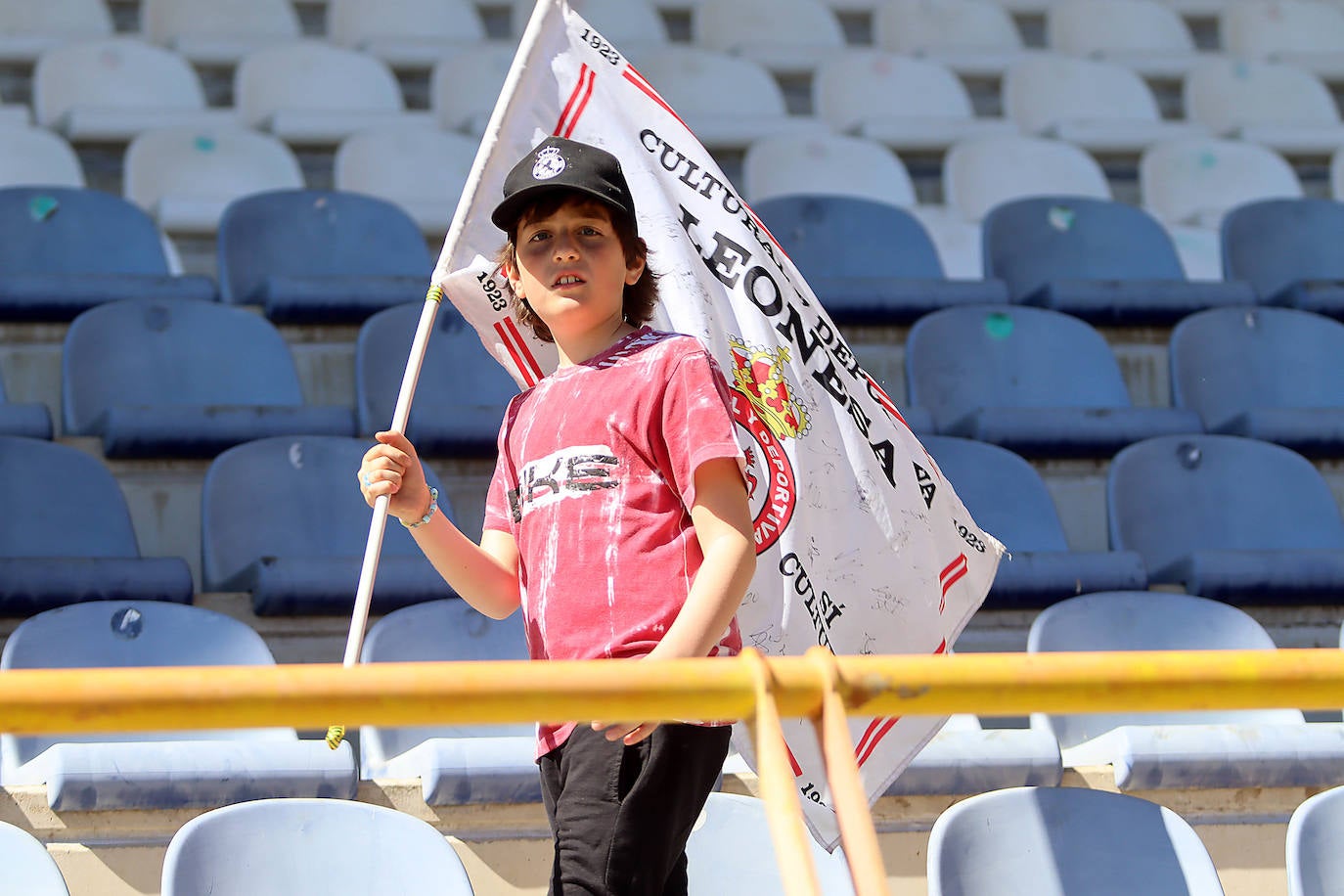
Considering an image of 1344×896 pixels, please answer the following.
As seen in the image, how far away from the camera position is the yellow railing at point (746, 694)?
0.96 meters

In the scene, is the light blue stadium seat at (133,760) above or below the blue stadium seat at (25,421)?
above

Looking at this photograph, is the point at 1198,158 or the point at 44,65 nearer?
the point at 44,65

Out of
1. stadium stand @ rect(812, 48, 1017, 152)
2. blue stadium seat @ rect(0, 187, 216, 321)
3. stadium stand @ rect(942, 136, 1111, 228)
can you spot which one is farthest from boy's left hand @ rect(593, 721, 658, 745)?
stadium stand @ rect(812, 48, 1017, 152)

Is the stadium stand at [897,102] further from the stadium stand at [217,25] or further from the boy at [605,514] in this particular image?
the boy at [605,514]

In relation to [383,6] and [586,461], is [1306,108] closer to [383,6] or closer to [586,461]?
[383,6]

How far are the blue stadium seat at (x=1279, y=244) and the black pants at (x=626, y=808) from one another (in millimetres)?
3405

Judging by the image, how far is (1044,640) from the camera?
103 inches

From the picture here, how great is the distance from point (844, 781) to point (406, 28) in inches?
192

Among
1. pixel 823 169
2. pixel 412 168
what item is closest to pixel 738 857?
pixel 412 168

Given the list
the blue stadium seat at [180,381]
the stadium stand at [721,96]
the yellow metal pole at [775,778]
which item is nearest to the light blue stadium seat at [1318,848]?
the yellow metal pole at [775,778]

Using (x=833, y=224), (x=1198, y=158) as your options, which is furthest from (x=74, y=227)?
(x=1198, y=158)

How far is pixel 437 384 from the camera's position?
355 centimetres

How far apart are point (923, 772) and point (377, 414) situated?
1.47m

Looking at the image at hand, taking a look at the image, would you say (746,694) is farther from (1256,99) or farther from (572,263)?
(1256,99)
